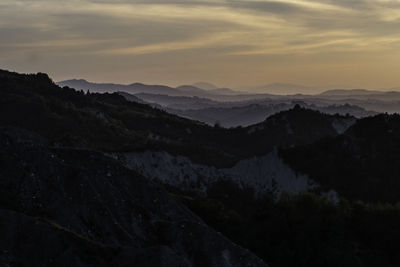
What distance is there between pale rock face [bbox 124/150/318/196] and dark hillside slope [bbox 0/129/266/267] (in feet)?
120

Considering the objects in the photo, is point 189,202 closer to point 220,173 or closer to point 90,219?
point 90,219

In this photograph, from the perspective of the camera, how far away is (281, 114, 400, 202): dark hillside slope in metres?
79.9

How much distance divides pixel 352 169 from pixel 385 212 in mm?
26790

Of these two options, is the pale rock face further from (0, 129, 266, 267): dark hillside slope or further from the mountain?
(0, 129, 266, 267): dark hillside slope

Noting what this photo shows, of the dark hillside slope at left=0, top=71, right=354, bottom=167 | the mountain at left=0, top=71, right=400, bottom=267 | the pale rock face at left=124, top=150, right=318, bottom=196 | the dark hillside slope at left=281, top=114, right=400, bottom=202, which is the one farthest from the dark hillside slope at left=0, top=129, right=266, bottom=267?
the dark hillside slope at left=0, top=71, right=354, bottom=167

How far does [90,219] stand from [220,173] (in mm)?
52103

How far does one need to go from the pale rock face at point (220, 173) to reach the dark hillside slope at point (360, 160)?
88.2 inches

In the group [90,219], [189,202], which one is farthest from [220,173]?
[90,219]

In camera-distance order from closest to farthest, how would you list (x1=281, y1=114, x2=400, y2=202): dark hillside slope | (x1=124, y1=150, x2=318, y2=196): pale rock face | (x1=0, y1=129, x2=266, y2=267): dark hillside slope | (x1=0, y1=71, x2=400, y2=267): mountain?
(x1=0, y1=129, x2=266, y2=267): dark hillside slope
(x1=0, y1=71, x2=400, y2=267): mountain
(x1=281, y1=114, x2=400, y2=202): dark hillside slope
(x1=124, y1=150, x2=318, y2=196): pale rock face

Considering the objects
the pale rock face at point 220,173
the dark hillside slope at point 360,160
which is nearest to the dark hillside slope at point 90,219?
the pale rock face at point 220,173

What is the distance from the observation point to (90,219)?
131 ft

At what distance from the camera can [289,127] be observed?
513ft

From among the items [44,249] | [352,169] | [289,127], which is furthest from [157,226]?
[289,127]

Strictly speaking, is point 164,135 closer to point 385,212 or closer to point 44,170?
point 385,212
